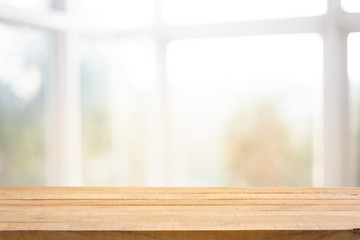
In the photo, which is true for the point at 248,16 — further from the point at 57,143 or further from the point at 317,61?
the point at 57,143

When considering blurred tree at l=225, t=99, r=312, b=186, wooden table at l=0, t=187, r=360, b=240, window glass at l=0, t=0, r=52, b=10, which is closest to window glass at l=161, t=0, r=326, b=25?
blurred tree at l=225, t=99, r=312, b=186

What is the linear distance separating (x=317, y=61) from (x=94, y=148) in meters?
1.43

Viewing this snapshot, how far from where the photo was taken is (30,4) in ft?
7.72

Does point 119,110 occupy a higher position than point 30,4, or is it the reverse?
point 30,4

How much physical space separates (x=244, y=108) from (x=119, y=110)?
2.64 feet

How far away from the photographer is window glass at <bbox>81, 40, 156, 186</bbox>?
2.77 metres

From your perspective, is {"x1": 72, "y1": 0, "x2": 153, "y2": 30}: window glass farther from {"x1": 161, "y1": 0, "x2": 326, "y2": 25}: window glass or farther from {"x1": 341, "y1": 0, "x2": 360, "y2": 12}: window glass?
{"x1": 341, "y1": 0, "x2": 360, "y2": 12}: window glass

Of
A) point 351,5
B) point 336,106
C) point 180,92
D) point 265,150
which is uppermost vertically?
point 351,5

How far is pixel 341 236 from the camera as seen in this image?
1.33ft

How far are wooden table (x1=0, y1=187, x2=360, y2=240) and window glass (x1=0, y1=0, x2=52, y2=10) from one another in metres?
1.89

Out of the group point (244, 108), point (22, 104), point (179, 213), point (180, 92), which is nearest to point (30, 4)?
point (22, 104)

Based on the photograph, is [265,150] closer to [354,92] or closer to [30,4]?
[354,92]

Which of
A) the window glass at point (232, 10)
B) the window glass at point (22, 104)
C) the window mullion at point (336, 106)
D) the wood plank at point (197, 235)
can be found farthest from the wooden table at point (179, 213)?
the window glass at point (232, 10)

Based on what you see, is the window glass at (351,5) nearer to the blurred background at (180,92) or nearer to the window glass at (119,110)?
the blurred background at (180,92)
